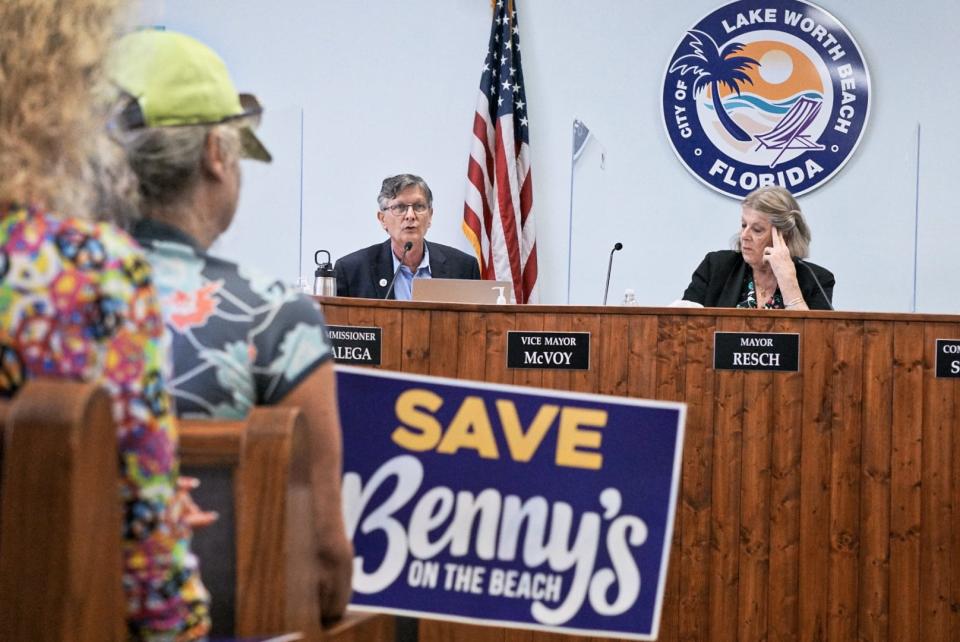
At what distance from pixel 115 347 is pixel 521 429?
98 centimetres

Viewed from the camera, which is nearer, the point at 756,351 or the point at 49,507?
the point at 49,507

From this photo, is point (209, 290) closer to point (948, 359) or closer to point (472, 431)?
point (472, 431)

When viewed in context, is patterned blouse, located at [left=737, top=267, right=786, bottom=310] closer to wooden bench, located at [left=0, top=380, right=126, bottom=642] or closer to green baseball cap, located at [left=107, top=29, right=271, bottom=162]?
green baseball cap, located at [left=107, top=29, right=271, bottom=162]

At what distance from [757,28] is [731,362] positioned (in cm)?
263

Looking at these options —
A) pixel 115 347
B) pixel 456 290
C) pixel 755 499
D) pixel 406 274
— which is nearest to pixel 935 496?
pixel 755 499

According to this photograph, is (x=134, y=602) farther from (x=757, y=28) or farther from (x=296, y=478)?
(x=757, y=28)

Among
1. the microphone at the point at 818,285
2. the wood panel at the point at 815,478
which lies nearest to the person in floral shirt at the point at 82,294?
the wood panel at the point at 815,478

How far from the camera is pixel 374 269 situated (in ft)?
16.4

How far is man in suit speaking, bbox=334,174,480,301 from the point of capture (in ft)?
16.3

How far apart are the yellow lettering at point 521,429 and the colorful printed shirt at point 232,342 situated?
57 centimetres

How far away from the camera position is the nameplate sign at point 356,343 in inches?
134

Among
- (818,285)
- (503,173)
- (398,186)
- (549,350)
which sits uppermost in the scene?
(503,173)

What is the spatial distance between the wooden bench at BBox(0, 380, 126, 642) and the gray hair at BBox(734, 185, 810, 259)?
388 cm

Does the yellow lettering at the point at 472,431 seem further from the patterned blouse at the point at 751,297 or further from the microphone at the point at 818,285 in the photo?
the patterned blouse at the point at 751,297
